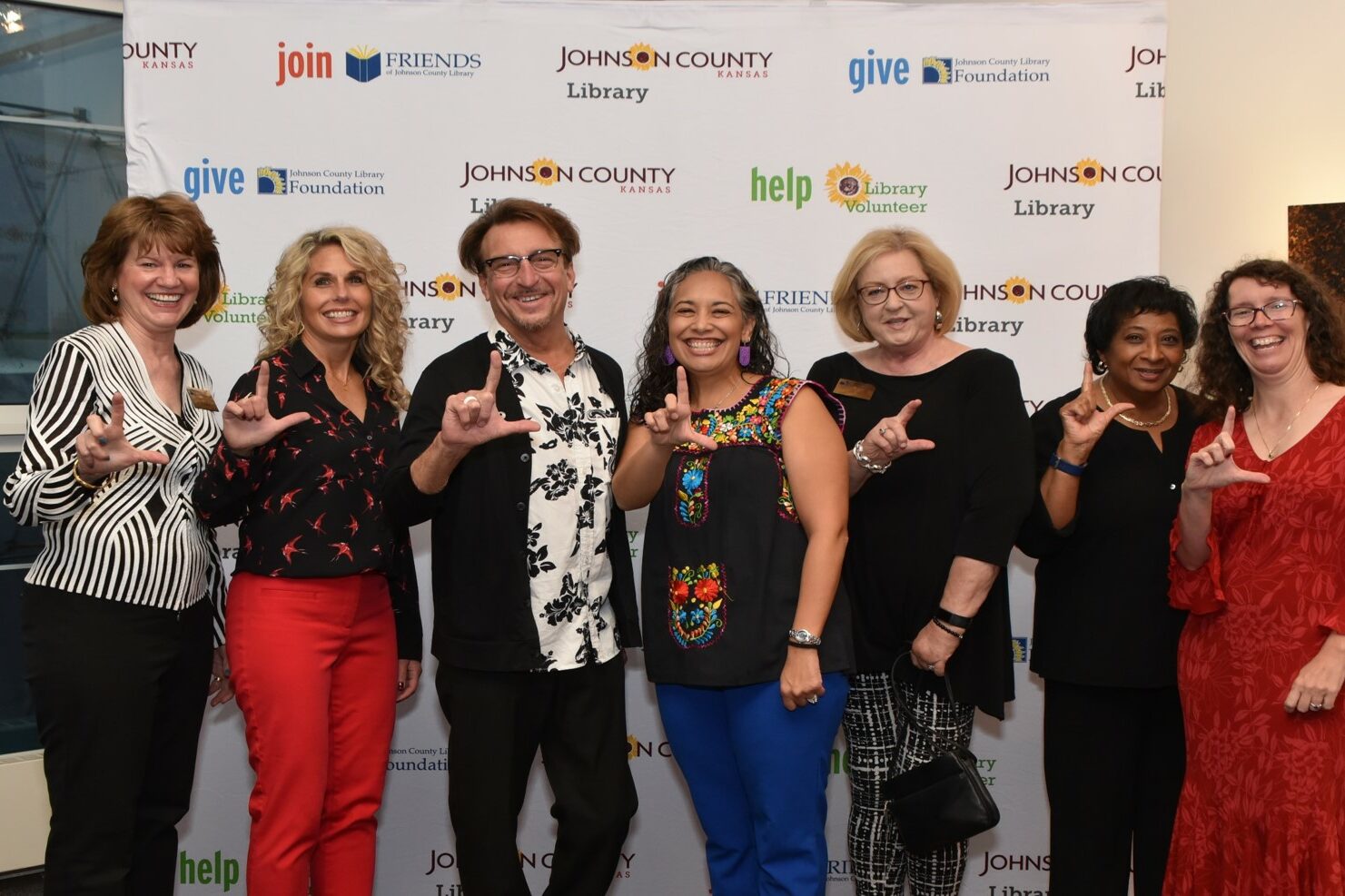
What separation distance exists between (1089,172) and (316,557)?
255 centimetres

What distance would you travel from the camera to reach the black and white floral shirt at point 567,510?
2088 mm

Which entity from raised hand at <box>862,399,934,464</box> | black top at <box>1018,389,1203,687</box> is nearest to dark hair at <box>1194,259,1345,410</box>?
black top at <box>1018,389,1203,687</box>

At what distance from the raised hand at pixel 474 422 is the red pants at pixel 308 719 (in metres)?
0.47

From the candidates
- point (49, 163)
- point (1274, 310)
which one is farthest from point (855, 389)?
point (49, 163)

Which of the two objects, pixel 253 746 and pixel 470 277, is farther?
pixel 470 277

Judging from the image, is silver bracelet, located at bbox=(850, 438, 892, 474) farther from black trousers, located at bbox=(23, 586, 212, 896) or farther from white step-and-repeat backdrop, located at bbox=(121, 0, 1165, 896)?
black trousers, located at bbox=(23, 586, 212, 896)

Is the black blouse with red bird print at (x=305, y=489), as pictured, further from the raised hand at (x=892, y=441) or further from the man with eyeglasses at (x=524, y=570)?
the raised hand at (x=892, y=441)

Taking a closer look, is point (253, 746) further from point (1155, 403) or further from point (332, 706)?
point (1155, 403)

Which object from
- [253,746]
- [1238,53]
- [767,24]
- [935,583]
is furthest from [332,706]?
[1238,53]

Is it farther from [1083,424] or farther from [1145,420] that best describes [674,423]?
[1145,420]

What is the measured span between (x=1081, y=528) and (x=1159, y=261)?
182 cm

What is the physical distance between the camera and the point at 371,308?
2326 mm

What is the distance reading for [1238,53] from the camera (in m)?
3.62

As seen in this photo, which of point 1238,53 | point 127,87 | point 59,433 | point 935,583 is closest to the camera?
point 59,433
